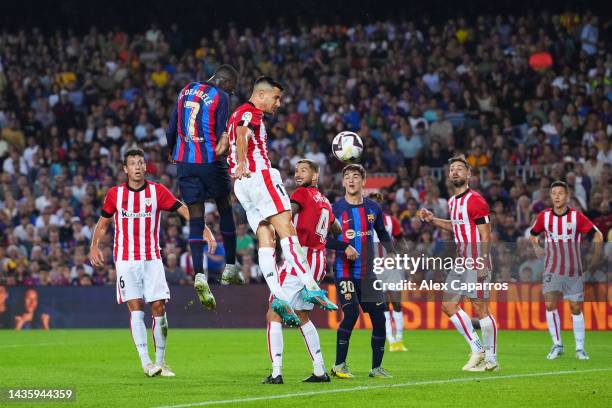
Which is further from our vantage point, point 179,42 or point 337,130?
point 179,42

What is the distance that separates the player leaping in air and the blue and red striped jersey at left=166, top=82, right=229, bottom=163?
89cm

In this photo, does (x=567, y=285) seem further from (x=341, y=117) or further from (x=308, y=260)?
(x=341, y=117)

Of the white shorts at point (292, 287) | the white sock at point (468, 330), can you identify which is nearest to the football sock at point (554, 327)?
the white sock at point (468, 330)

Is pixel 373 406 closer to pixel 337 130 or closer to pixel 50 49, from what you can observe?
pixel 337 130

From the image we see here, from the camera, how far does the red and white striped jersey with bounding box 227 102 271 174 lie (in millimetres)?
10227

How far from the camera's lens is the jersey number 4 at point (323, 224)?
11117 millimetres

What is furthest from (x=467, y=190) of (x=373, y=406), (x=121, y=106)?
(x=121, y=106)

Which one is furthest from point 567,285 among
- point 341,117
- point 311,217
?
point 341,117

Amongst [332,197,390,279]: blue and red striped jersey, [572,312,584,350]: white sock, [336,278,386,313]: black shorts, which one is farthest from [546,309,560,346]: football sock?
[336,278,386,313]: black shorts

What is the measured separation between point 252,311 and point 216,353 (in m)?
6.25

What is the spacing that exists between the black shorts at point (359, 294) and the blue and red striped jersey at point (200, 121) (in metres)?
1.83

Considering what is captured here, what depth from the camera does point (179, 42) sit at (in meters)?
29.8

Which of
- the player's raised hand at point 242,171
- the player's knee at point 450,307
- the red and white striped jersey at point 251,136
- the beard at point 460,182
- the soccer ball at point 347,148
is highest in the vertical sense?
the soccer ball at point 347,148

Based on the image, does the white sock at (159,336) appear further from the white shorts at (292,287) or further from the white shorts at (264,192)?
the white shorts at (264,192)
